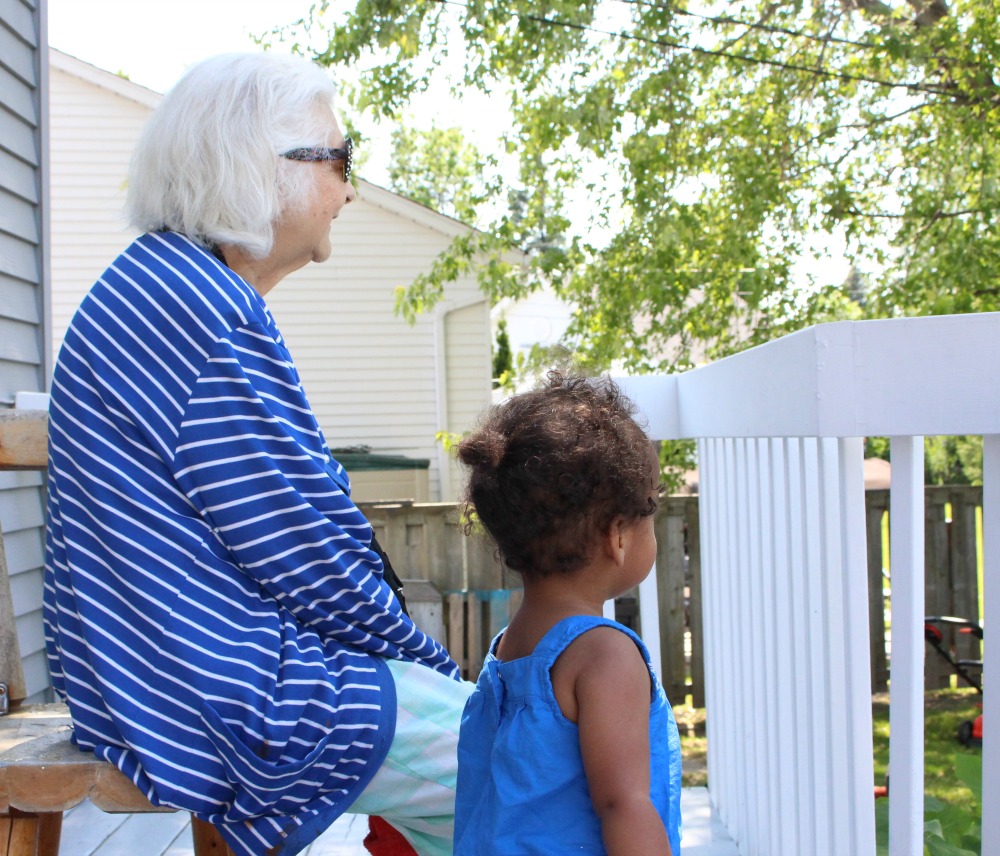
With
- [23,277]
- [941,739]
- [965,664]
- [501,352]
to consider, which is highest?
[501,352]

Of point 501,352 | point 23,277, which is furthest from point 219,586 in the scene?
point 501,352

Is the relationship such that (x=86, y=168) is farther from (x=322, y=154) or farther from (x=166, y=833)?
(x=322, y=154)

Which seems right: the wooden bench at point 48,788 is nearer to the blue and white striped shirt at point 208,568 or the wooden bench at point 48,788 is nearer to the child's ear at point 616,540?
the blue and white striped shirt at point 208,568

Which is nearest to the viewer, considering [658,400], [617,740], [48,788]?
[617,740]

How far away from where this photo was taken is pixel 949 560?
6.60m

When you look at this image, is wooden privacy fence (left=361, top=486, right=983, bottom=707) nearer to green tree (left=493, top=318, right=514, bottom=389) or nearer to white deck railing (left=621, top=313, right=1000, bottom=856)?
white deck railing (left=621, top=313, right=1000, bottom=856)

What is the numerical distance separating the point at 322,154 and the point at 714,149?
4906mm

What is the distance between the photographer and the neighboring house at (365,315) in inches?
387

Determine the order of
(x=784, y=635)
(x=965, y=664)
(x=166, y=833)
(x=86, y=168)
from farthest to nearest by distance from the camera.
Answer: (x=86, y=168) → (x=965, y=664) → (x=166, y=833) → (x=784, y=635)

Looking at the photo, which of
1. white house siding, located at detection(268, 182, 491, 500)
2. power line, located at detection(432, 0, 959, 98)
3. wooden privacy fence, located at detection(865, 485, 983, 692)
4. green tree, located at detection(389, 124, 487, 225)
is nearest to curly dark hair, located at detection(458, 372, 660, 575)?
power line, located at detection(432, 0, 959, 98)

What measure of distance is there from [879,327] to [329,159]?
912 millimetres

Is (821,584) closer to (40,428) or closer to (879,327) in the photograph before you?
(879,327)

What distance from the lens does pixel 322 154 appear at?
1617 millimetres

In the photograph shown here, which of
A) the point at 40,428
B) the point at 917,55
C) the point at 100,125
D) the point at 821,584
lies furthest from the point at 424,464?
the point at 821,584
